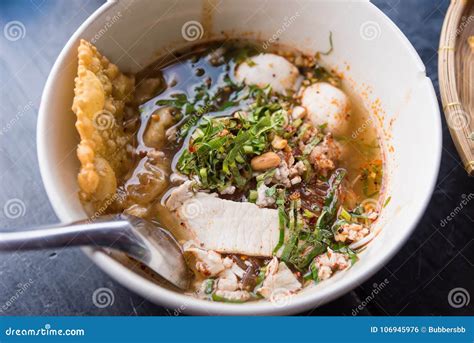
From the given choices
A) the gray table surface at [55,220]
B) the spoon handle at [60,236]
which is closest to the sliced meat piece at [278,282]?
the gray table surface at [55,220]

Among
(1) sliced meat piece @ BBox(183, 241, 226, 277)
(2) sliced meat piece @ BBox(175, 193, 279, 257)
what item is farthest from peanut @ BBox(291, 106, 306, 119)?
(1) sliced meat piece @ BBox(183, 241, 226, 277)

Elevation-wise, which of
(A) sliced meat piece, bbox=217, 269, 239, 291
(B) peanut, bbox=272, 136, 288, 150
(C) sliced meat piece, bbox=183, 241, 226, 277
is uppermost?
(B) peanut, bbox=272, 136, 288, 150

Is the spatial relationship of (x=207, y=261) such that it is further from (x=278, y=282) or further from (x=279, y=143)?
(x=279, y=143)

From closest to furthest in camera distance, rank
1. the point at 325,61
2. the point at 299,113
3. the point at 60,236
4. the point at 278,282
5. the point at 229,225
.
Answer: the point at 60,236 < the point at 278,282 < the point at 229,225 < the point at 299,113 < the point at 325,61

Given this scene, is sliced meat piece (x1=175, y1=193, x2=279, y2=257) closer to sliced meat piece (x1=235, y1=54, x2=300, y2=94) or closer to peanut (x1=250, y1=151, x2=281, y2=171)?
peanut (x1=250, y1=151, x2=281, y2=171)

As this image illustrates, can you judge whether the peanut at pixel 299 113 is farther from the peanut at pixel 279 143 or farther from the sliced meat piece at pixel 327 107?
the peanut at pixel 279 143

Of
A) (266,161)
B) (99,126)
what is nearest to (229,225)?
(266,161)

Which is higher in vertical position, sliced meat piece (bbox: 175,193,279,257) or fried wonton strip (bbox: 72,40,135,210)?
fried wonton strip (bbox: 72,40,135,210)
